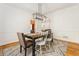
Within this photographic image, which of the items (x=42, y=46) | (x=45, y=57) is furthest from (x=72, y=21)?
(x=45, y=57)

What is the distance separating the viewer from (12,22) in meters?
1.83

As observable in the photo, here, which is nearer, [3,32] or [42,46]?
[3,32]

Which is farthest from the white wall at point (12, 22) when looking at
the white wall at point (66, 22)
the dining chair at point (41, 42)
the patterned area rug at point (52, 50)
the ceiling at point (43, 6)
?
the white wall at point (66, 22)

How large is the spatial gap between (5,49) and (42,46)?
78 centimetres

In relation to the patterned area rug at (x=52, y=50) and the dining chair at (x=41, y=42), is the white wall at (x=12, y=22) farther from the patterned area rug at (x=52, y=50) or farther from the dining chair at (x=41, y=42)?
the dining chair at (x=41, y=42)

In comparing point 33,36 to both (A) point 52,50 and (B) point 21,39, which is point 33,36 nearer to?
(B) point 21,39

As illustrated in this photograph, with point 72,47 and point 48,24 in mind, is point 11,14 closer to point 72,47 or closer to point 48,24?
point 48,24

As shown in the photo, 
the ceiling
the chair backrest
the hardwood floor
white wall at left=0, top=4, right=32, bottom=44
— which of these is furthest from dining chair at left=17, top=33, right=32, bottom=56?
the hardwood floor

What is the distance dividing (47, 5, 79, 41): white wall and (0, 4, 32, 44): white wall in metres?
0.52

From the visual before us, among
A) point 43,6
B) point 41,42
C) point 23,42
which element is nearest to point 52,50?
point 41,42

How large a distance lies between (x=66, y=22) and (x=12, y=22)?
114 cm

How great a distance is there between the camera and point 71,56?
188 centimetres

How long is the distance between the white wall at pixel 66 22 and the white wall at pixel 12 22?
52 cm

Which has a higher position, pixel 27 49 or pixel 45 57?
pixel 27 49
